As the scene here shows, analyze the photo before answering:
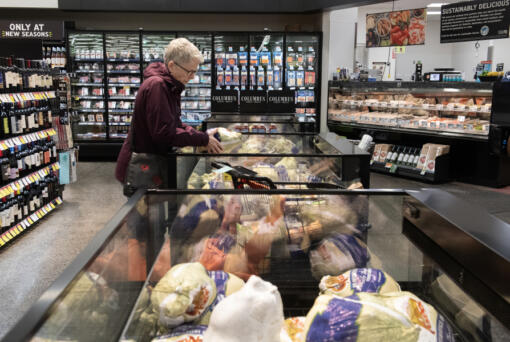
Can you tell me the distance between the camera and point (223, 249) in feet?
5.30

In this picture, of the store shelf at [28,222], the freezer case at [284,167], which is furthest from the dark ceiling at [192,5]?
the freezer case at [284,167]

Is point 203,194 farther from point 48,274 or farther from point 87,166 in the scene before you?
point 87,166

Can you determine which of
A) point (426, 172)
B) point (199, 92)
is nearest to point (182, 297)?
point (426, 172)

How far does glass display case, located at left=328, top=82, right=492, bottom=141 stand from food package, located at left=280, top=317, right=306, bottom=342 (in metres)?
5.83

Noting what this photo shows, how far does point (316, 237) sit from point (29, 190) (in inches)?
156

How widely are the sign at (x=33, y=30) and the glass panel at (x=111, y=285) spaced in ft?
24.7

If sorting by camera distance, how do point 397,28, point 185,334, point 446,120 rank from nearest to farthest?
point 185,334 < point 446,120 < point 397,28

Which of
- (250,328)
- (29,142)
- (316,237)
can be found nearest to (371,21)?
(29,142)

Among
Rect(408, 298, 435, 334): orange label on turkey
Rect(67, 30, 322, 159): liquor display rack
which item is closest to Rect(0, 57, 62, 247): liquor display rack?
Rect(67, 30, 322, 159): liquor display rack

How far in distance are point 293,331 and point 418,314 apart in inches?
12.0

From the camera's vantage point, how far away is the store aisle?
10.5 ft

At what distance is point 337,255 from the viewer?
1608mm

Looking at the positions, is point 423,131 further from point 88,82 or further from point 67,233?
point 88,82

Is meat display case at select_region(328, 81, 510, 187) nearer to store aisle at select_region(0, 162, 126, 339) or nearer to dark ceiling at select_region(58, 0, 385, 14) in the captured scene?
dark ceiling at select_region(58, 0, 385, 14)
